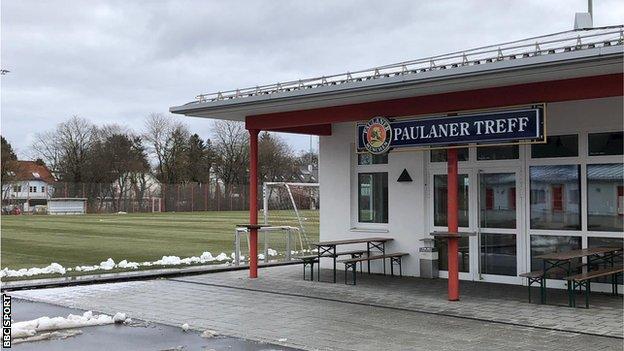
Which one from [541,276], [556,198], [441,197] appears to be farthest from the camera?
[441,197]

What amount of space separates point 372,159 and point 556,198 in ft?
13.2

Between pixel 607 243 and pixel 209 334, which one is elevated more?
pixel 607 243

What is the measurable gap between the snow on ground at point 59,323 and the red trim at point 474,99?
4.90m

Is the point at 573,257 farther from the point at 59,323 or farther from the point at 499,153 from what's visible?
the point at 59,323

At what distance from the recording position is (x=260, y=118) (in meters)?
13.1

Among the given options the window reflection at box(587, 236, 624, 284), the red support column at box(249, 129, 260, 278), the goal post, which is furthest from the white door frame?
the goal post

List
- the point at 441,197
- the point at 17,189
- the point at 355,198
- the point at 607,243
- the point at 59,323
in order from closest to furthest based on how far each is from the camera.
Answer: the point at 59,323
the point at 607,243
the point at 441,197
the point at 355,198
the point at 17,189

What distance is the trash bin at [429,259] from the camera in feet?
42.5

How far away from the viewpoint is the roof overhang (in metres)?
8.16

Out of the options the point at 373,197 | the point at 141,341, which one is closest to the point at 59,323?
the point at 141,341

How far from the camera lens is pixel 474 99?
9945mm

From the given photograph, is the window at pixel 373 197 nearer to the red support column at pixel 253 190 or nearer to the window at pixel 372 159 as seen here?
the window at pixel 372 159

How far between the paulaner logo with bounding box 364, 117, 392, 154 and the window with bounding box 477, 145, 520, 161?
2.34m

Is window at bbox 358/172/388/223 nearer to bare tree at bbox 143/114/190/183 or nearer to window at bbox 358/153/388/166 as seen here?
window at bbox 358/153/388/166
